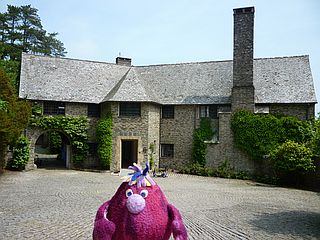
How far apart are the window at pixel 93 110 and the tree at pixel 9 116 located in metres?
5.23

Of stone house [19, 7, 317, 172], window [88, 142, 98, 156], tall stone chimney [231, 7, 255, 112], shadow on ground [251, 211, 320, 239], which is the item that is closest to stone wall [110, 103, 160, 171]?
stone house [19, 7, 317, 172]

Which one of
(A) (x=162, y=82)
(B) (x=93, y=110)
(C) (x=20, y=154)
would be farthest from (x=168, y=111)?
(C) (x=20, y=154)

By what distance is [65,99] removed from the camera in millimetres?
25000

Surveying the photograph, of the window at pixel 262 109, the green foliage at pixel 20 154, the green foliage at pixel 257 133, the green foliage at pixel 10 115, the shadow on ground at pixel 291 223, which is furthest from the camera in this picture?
the window at pixel 262 109

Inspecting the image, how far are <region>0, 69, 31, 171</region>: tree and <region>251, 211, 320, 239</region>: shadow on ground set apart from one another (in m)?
14.9

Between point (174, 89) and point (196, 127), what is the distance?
4.22 meters

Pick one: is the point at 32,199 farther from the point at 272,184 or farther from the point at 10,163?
the point at 272,184

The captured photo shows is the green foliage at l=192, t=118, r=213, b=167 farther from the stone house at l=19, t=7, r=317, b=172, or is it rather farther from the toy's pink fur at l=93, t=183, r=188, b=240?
the toy's pink fur at l=93, t=183, r=188, b=240

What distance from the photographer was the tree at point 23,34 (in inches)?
1813

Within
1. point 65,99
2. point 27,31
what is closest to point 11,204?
point 65,99

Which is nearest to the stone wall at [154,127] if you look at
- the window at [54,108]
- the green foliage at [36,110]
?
the window at [54,108]

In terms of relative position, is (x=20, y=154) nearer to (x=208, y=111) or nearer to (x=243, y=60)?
(x=208, y=111)

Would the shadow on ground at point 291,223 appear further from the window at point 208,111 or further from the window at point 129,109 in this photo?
the window at point 129,109

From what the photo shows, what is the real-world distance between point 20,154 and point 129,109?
873 centimetres
